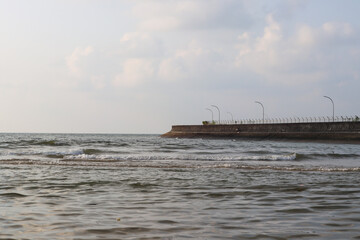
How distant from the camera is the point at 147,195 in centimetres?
818

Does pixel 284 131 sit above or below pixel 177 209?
above

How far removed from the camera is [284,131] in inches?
2857

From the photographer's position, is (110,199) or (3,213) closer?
(3,213)

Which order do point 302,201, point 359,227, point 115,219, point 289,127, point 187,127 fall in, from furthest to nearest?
point 187,127 → point 289,127 → point 302,201 → point 115,219 → point 359,227

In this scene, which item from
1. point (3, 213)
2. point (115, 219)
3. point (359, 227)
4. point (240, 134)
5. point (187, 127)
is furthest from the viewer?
point (187, 127)

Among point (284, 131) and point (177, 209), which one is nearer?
point (177, 209)

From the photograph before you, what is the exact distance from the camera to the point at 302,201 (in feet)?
24.4

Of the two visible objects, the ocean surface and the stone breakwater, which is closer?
the ocean surface

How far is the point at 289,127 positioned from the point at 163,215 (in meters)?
68.8

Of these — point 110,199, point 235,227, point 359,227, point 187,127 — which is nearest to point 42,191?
point 110,199

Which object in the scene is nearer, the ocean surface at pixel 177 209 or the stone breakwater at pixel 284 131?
the ocean surface at pixel 177 209

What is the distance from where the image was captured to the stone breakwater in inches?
2344

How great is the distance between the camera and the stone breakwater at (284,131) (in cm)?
5953

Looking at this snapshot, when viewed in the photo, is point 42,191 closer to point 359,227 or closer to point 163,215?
point 163,215
